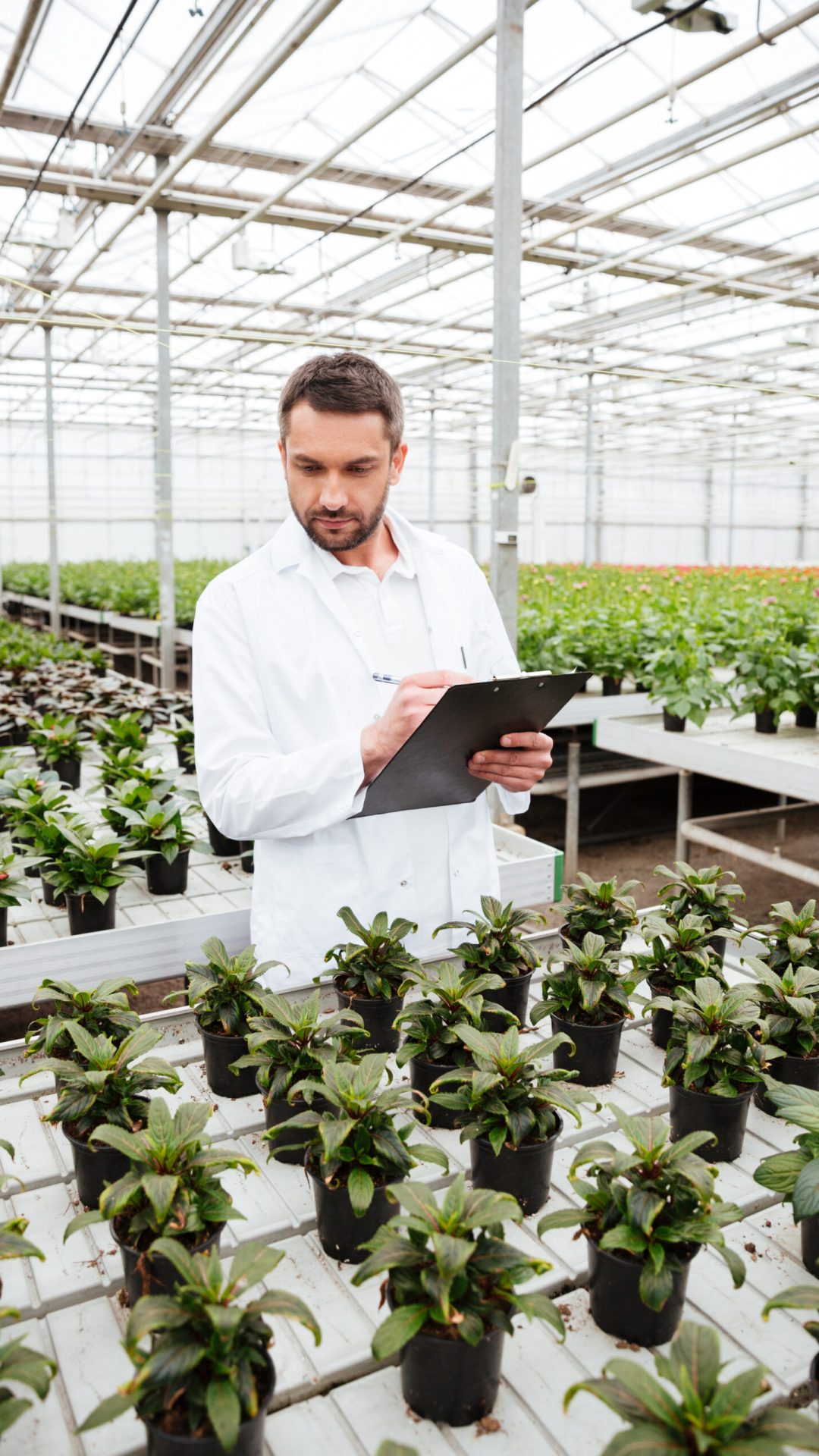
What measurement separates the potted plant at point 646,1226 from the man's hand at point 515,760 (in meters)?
0.69

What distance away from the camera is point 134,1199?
3.91 feet

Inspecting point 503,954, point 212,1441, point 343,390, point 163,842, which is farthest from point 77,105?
point 212,1441

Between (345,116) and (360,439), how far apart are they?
6521 millimetres

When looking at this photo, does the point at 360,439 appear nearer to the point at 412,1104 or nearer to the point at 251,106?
the point at 412,1104

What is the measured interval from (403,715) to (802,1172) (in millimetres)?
824

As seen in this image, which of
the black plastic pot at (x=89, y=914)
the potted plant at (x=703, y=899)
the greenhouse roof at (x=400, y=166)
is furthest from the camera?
the greenhouse roof at (x=400, y=166)

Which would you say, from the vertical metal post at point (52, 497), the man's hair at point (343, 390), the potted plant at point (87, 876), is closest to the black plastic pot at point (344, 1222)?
the man's hair at point (343, 390)

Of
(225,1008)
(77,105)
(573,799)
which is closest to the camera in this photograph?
(225,1008)

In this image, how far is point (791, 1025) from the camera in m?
1.64

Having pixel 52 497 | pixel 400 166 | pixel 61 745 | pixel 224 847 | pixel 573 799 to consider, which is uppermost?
pixel 400 166

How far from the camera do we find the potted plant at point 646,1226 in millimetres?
1103

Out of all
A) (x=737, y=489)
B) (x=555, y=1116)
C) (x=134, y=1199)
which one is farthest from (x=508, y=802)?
(x=737, y=489)

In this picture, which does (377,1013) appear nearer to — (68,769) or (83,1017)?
(83,1017)

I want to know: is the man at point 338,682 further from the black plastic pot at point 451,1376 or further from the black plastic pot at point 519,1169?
the black plastic pot at point 451,1376
